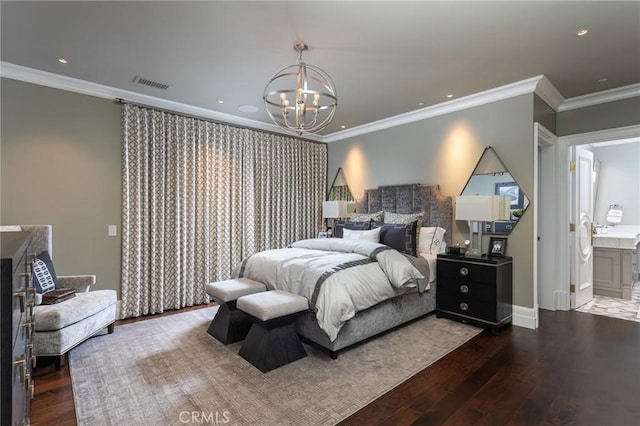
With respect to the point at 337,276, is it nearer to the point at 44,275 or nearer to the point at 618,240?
the point at 44,275

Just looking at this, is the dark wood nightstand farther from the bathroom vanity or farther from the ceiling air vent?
the ceiling air vent

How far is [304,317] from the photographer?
2.98 metres

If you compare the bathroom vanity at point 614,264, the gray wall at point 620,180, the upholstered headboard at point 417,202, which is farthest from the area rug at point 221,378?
the gray wall at point 620,180

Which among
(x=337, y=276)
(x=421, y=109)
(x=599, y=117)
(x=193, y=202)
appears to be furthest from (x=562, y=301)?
(x=193, y=202)

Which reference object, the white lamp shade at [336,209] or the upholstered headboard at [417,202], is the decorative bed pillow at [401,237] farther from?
the white lamp shade at [336,209]

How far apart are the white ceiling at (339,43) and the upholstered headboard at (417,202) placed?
4.48ft

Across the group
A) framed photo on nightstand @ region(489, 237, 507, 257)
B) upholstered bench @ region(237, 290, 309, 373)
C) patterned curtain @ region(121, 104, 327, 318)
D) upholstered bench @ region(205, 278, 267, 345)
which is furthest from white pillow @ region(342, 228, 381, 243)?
upholstered bench @ region(237, 290, 309, 373)

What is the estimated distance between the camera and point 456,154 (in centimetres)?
426

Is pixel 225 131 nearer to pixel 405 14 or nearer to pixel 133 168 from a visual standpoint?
pixel 133 168

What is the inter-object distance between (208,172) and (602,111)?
17.1 ft

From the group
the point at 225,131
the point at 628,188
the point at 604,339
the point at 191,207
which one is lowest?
the point at 604,339

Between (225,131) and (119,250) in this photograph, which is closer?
(119,250)

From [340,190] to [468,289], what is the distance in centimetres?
297

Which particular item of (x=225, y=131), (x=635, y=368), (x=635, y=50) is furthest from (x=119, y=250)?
(x=635, y=50)
